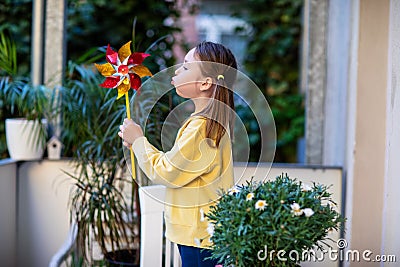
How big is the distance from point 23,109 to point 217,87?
159 cm

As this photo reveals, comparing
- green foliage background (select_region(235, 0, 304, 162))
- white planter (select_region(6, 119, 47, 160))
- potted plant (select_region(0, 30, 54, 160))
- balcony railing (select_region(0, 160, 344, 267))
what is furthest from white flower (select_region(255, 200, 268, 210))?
green foliage background (select_region(235, 0, 304, 162))

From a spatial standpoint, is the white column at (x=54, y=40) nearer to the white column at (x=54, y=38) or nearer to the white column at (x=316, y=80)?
the white column at (x=54, y=38)

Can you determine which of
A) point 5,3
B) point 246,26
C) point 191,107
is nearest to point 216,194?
point 191,107

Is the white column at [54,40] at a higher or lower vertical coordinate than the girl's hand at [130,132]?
higher

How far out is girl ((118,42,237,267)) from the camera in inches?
68.6

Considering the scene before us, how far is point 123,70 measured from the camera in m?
1.80

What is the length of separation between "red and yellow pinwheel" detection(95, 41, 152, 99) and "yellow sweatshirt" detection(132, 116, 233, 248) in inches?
7.1

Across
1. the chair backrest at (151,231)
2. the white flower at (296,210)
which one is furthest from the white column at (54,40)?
the white flower at (296,210)

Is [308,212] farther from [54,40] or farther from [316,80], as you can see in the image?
[54,40]

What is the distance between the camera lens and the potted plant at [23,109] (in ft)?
10.0

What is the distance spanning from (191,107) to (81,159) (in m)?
0.70

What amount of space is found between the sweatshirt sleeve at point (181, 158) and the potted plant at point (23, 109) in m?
1.47

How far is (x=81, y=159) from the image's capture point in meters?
2.89

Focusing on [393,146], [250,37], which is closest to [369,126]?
[393,146]
